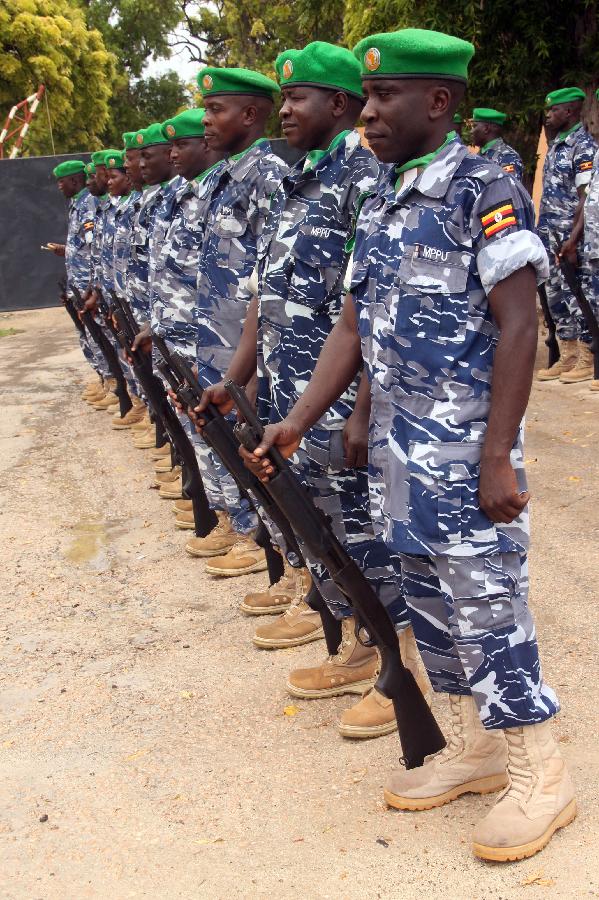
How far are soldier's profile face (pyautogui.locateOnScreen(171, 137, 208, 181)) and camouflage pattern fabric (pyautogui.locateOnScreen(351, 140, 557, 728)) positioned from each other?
2.89 metres

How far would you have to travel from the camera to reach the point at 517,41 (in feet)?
32.9

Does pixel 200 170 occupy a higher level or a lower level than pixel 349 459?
higher

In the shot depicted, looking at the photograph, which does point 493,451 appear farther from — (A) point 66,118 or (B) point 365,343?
(A) point 66,118

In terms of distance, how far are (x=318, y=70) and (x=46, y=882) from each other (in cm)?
268

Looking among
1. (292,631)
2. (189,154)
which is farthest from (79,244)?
(292,631)

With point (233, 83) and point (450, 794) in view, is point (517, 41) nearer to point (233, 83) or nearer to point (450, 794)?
point (233, 83)

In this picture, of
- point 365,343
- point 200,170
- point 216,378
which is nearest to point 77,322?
point 200,170

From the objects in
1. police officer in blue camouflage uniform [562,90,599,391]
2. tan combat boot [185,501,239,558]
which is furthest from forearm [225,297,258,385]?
police officer in blue camouflage uniform [562,90,599,391]

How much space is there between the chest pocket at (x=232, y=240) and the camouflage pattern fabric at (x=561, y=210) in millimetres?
4623

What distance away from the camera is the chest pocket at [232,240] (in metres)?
4.59

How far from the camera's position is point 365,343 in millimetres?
2920

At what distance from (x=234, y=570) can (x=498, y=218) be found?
323 cm

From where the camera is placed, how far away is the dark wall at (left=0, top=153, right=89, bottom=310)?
19.2 m

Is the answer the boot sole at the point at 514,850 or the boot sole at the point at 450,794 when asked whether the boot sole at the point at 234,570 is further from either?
the boot sole at the point at 514,850
